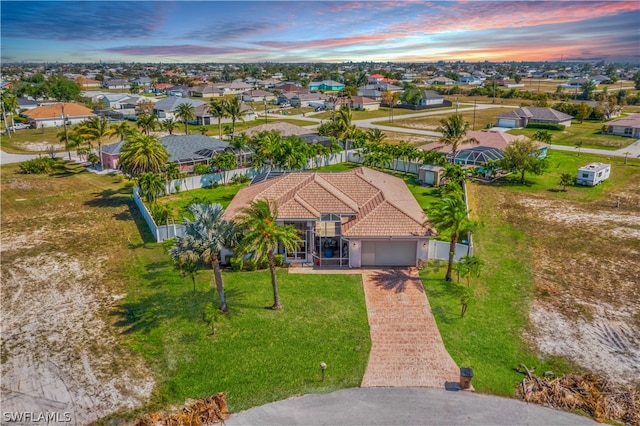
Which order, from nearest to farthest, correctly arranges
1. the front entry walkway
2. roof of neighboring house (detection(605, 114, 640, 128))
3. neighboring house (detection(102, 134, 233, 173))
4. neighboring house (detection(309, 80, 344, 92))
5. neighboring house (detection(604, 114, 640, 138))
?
the front entry walkway → neighboring house (detection(102, 134, 233, 173)) → neighboring house (detection(604, 114, 640, 138)) → roof of neighboring house (detection(605, 114, 640, 128)) → neighboring house (detection(309, 80, 344, 92))

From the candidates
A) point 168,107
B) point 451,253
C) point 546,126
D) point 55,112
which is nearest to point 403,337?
point 451,253

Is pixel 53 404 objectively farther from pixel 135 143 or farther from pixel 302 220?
pixel 135 143

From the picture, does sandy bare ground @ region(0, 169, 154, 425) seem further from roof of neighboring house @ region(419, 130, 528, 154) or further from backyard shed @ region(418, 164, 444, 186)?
roof of neighboring house @ region(419, 130, 528, 154)

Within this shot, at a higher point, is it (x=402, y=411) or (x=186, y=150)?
(x=186, y=150)

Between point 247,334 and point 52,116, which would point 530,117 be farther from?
point 52,116

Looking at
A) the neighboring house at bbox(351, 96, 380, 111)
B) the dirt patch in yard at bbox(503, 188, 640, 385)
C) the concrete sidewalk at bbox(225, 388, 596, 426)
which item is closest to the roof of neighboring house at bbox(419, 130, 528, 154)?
the dirt patch in yard at bbox(503, 188, 640, 385)
